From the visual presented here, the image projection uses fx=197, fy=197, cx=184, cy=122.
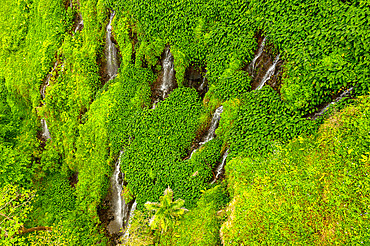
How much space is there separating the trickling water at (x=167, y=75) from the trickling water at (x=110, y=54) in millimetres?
4110

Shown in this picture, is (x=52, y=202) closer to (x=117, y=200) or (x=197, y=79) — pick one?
(x=117, y=200)

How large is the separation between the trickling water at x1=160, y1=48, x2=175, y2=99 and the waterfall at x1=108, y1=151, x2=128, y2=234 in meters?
4.45

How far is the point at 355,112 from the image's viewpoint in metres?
5.03

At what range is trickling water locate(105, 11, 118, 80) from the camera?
12.8 m

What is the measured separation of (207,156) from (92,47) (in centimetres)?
1099

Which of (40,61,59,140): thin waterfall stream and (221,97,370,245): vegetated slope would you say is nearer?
(221,97,370,245): vegetated slope

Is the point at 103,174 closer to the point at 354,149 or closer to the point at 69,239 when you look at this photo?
the point at 69,239

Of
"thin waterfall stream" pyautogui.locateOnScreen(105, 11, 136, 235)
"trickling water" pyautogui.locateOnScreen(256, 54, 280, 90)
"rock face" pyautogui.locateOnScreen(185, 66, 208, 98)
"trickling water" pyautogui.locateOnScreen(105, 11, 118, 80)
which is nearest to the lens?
"trickling water" pyautogui.locateOnScreen(256, 54, 280, 90)

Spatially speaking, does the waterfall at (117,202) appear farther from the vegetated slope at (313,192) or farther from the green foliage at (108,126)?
the vegetated slope at (313,192)

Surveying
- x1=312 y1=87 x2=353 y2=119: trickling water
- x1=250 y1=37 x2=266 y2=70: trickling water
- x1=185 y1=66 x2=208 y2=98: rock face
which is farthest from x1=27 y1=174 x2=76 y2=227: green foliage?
x1=312 y1=87 x2=353 y2=119: trickling water

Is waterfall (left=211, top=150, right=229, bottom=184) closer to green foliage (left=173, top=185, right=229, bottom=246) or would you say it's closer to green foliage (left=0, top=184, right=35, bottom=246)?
green foliage (left=173, top=185, right=229, bottom=246)

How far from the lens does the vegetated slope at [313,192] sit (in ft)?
14.3

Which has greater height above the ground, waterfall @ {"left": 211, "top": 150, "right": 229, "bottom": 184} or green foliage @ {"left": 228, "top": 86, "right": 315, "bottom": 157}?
green foliage @ {"left": 228, "top": 86, "right": 315, "bottom": 157}

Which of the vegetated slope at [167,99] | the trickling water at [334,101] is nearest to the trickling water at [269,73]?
the vegetated slope at [167,99]
